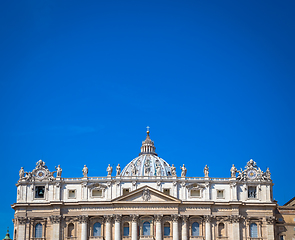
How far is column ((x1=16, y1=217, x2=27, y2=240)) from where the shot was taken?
375ft

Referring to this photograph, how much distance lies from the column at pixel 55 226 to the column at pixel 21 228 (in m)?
5.00

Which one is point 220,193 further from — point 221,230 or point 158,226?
point 158,226

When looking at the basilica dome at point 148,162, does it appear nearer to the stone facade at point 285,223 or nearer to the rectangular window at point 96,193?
the rectangular window at point 96,193

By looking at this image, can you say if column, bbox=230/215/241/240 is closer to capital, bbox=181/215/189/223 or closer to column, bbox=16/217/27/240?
capital, bbox=181/215/189/223

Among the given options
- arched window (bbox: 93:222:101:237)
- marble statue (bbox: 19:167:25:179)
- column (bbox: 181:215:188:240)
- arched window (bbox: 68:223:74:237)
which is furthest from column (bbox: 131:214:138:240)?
marble statue (bbox: 19:167:25:179)

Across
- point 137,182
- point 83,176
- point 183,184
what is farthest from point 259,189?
point 83,176

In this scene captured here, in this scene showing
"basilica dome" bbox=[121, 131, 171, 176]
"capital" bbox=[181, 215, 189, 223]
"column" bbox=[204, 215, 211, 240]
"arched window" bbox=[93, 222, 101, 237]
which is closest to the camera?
"column" bbox=[204, 215, 211, 240]

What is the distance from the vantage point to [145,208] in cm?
11381

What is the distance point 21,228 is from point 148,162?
4872cm

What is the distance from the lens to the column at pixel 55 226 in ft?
372

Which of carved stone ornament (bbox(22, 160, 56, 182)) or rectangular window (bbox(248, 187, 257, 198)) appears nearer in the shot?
rectangular window (bbox(248, 187, 257, 198))

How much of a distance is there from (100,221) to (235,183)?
24875mm

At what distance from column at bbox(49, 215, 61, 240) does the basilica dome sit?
3847 centimetres

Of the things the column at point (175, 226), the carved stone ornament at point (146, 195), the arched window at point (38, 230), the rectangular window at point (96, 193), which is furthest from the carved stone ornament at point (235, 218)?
the arched window at point (38, 230)
